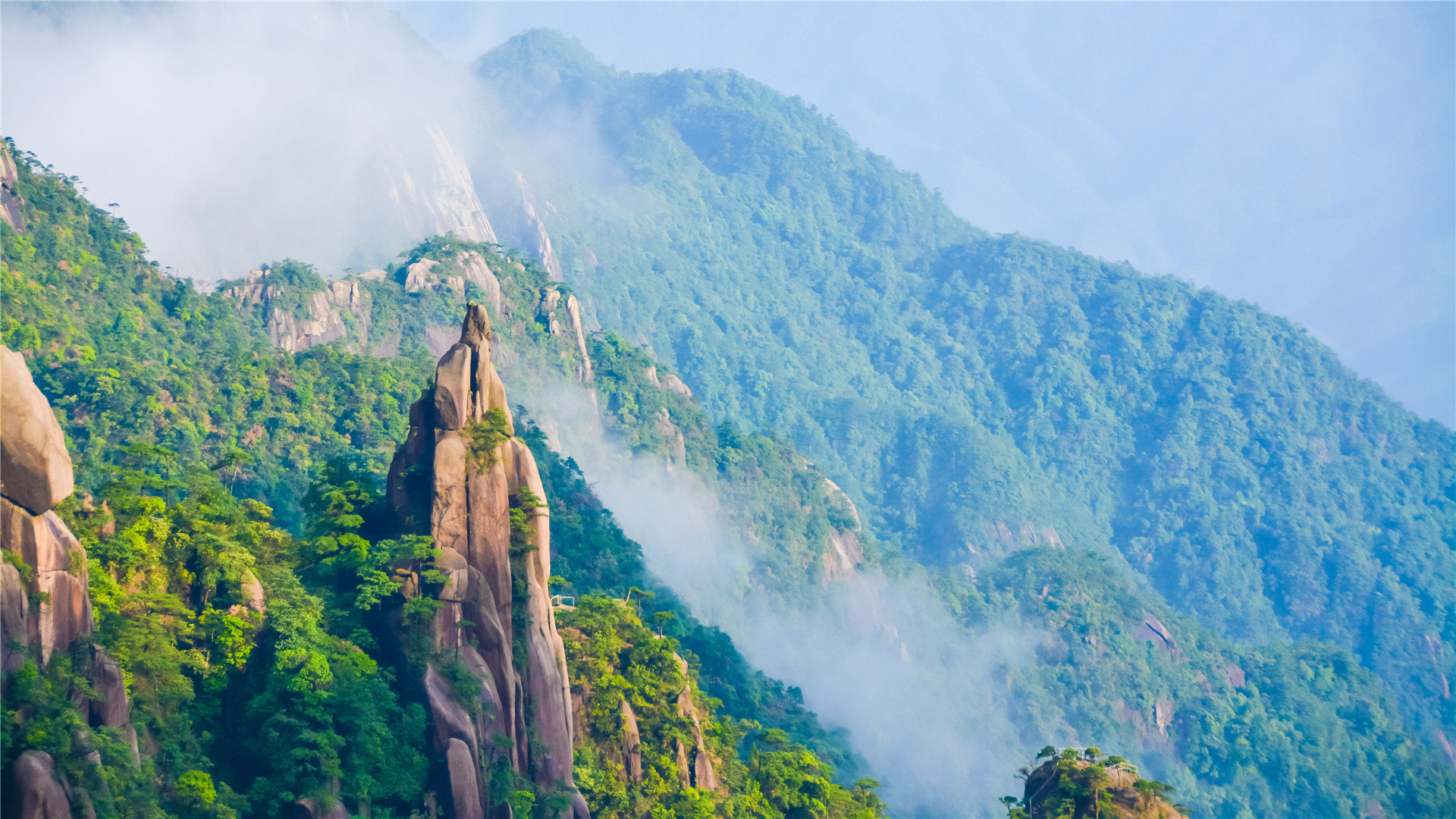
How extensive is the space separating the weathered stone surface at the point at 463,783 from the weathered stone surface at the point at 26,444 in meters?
11.2

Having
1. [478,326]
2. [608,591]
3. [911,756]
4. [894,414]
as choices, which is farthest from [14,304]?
[894,414]

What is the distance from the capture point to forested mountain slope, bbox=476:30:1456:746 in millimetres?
140000

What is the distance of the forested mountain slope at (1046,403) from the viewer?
14000 cm

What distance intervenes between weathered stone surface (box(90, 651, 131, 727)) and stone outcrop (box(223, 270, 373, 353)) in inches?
2076

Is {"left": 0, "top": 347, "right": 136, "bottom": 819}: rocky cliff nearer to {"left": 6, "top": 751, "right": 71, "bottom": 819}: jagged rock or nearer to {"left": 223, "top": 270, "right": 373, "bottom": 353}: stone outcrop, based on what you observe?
{"left": 6, "top": 751, "right": 71, "bottom": 819}: jagged rock

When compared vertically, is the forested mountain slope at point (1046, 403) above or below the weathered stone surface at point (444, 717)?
above

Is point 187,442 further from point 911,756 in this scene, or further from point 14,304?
point 911,756

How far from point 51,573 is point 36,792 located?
4748 millimetres

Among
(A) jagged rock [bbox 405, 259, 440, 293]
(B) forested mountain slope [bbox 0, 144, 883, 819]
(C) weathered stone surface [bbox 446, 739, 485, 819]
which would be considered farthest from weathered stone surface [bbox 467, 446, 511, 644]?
(A) jagged rock [bbox 405, 259, 440, 293]

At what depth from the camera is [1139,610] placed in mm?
113188

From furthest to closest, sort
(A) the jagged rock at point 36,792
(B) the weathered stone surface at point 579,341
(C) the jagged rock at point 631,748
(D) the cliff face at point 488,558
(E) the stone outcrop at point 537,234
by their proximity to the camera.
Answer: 1. (E) the stone outcrop at point 537,234
2. (B) the weathered stone surface at point 579,341
3. (C) the jagged rock at point 631,748
4. (D) the cliff face at point 488,558
5. (A) the jagged rock at point 36,792

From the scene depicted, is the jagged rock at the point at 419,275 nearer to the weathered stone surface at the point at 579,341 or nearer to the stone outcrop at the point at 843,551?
the weathered stone surface at the point at 579,341

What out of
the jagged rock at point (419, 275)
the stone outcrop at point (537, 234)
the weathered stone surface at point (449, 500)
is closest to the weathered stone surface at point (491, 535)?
the weathered stone surface at point (449, 500)

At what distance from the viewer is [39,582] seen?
28672 millimetres
